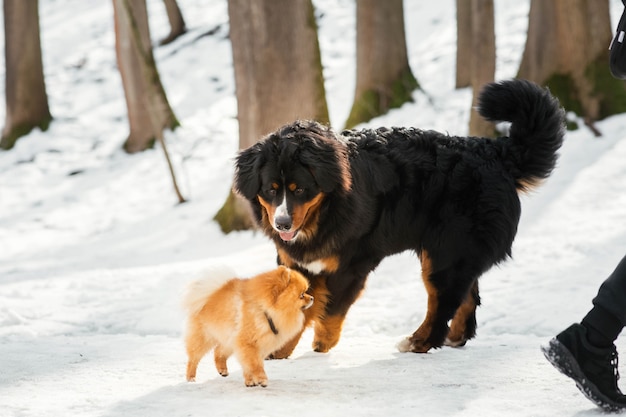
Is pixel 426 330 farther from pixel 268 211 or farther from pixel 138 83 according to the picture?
pixel 138 83

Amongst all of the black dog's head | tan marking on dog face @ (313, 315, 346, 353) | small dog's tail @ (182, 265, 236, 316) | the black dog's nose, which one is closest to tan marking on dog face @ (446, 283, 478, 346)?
tan marking on dog face @ (313, 315, 346, 353)

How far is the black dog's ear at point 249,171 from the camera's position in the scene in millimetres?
5152

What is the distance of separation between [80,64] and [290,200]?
19.4 metres

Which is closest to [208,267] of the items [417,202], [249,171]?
[249,171]

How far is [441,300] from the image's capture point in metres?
5.38

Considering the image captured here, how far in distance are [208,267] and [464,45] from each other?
12315 millimetres

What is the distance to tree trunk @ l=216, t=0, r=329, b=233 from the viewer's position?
32.0 ft

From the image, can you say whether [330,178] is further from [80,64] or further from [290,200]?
[80,64]

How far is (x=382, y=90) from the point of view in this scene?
1400 cm

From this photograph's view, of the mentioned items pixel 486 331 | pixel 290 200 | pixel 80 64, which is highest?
pixel 290 200

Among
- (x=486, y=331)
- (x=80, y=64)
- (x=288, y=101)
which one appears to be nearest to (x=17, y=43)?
(x=80, y=64)

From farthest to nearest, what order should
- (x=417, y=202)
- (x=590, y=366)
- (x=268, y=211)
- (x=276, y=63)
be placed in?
1. (x=276, y=63)
2. (x=417, y=202)
3. (x=268, y=211)
4. (x=590, y=366)

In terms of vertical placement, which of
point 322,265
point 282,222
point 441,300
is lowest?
point 441,300

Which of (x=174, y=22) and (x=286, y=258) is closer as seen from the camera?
(x=286, y=258)
